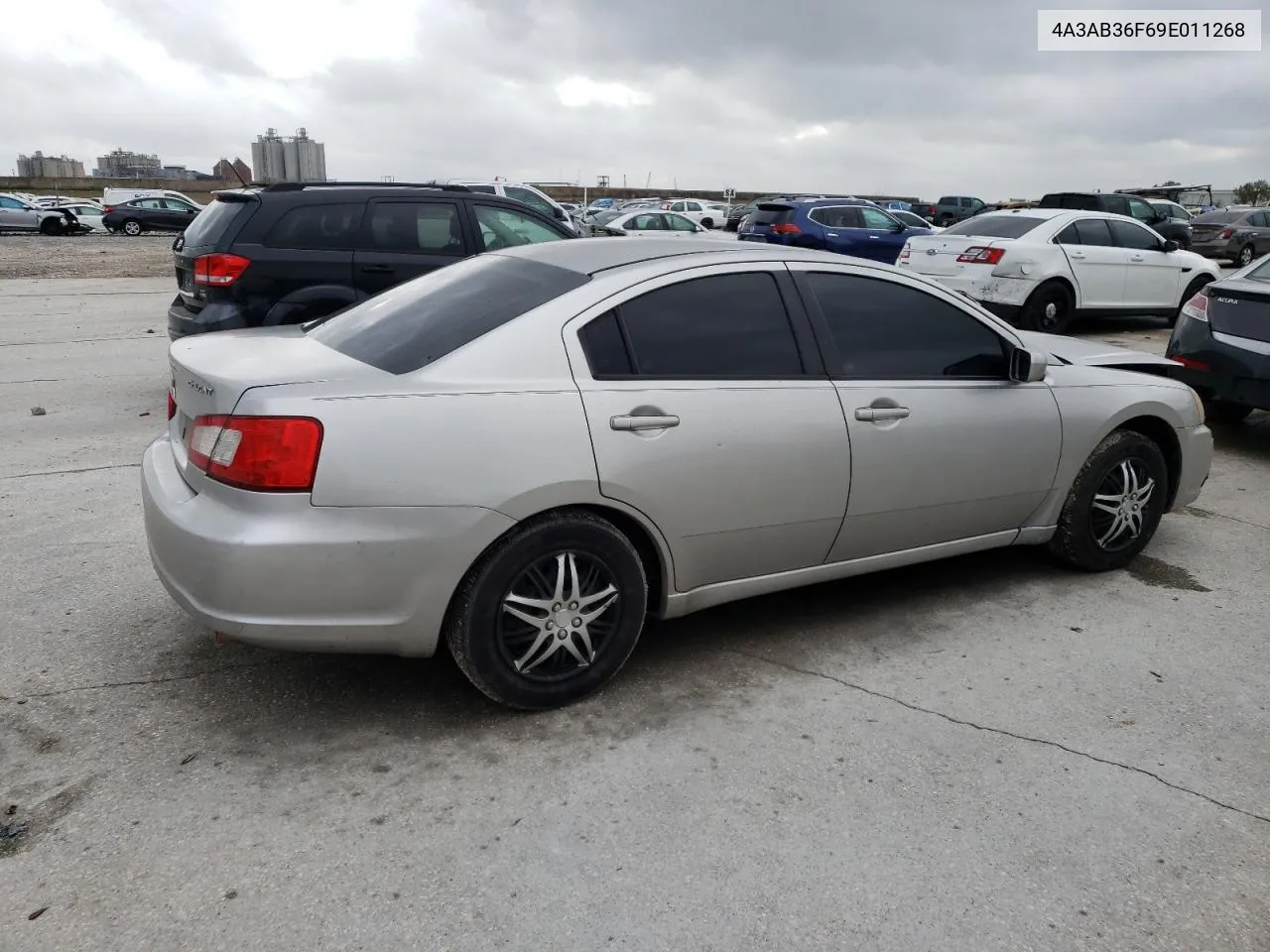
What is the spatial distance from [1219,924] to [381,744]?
2.32 m

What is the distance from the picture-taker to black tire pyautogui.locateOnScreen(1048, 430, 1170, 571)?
4590mm

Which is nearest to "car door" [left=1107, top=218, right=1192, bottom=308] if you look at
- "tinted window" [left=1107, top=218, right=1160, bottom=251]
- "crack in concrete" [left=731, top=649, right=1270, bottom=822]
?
"tinted window" [left=1107, top=218, right=1160, bottom=251]

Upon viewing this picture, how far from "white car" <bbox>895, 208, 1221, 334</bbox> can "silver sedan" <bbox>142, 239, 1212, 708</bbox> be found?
766 cm

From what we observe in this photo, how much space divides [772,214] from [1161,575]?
14.4 m

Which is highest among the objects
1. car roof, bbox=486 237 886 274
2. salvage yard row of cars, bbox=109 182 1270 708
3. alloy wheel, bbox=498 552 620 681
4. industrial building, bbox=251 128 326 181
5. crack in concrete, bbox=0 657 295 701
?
industrial building, bbox=251 128 326 181

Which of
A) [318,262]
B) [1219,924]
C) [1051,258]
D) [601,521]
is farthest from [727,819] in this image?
[1051,258]

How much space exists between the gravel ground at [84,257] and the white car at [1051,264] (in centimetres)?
1535

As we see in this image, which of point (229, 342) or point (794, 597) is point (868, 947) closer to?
point (794, 597)

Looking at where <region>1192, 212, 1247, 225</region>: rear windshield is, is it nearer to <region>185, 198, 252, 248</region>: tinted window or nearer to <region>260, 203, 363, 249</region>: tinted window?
<region>260, 203, 363, 249</region>: tinted window

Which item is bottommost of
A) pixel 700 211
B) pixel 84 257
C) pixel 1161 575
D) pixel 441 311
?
pixel 1161 575

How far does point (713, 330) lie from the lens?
3637mm

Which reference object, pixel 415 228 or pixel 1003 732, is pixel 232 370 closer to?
pixel 1003 732

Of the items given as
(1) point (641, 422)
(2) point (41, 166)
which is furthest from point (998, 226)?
(2) point (41, 166)

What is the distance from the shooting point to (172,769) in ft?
9.73
